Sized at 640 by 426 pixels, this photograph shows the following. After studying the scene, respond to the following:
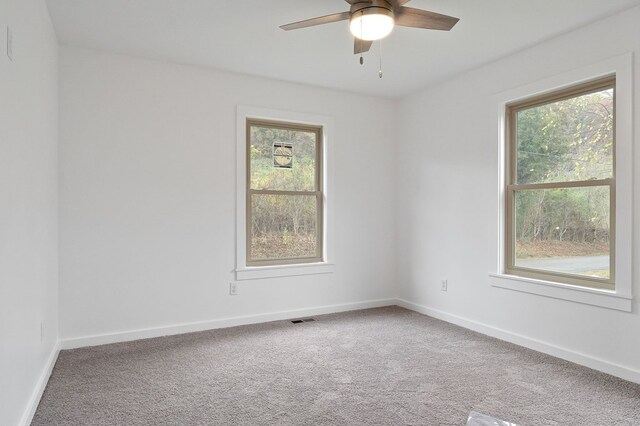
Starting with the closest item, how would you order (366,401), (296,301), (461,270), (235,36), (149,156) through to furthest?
(366,401) → (235,36) → (149,156) → (461,270) → (296,301)

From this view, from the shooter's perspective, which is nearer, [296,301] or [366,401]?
[366,401]

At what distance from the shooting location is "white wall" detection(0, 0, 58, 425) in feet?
6.01

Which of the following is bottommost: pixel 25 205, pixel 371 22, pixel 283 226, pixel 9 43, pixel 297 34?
pixel 283 226

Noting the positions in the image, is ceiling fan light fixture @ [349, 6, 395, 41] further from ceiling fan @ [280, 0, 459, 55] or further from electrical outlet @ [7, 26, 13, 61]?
electrical outlet @ [7, 26, 13, 61]

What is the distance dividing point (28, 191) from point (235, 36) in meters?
1.91

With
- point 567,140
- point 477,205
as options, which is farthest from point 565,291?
point 567,140

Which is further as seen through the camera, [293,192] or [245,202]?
[293,192]

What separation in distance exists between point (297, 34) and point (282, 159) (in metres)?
1.55

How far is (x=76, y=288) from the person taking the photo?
3486 mm

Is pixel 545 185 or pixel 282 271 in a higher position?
pixel 545 185

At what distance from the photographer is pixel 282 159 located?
4.54 m

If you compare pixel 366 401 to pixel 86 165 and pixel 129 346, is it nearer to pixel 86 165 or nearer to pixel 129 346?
pixel 129 346

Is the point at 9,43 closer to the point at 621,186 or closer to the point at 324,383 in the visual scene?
the point at 324,383

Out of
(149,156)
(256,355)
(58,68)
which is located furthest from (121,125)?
(256,355)
